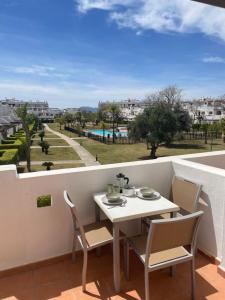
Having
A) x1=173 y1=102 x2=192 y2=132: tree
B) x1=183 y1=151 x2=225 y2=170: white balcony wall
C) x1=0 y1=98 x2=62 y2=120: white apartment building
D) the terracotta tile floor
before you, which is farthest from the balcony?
x1=0 y1=98 x2=62 y2=120: white apartment building

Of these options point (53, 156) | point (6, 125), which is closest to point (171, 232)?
point (53, 156)

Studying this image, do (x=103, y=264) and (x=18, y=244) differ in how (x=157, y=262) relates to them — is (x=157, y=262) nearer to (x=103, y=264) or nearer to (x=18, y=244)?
(x=103, y=264)

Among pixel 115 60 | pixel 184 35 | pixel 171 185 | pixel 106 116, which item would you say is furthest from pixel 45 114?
pixel 171 185

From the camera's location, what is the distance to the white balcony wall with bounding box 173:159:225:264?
2.28 m

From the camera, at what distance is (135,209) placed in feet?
6.84

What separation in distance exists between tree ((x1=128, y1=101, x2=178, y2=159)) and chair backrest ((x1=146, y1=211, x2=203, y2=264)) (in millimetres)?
17621

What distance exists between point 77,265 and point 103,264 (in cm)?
26

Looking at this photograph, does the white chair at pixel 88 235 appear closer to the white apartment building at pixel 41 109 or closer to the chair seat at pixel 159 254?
the chair seat at pixel 159 254

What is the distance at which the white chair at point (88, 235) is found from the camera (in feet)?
6.46

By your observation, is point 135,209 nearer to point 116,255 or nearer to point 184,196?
point 116,255

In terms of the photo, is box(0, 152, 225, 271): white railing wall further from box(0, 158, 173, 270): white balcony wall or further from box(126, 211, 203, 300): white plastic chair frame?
box(126, 211, 203, 300): white plastic chair frame

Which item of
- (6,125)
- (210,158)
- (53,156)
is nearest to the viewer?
(210,158)

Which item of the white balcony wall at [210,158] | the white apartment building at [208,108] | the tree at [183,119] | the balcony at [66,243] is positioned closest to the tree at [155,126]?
the tree at [183,119]

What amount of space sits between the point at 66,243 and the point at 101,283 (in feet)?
1.88
